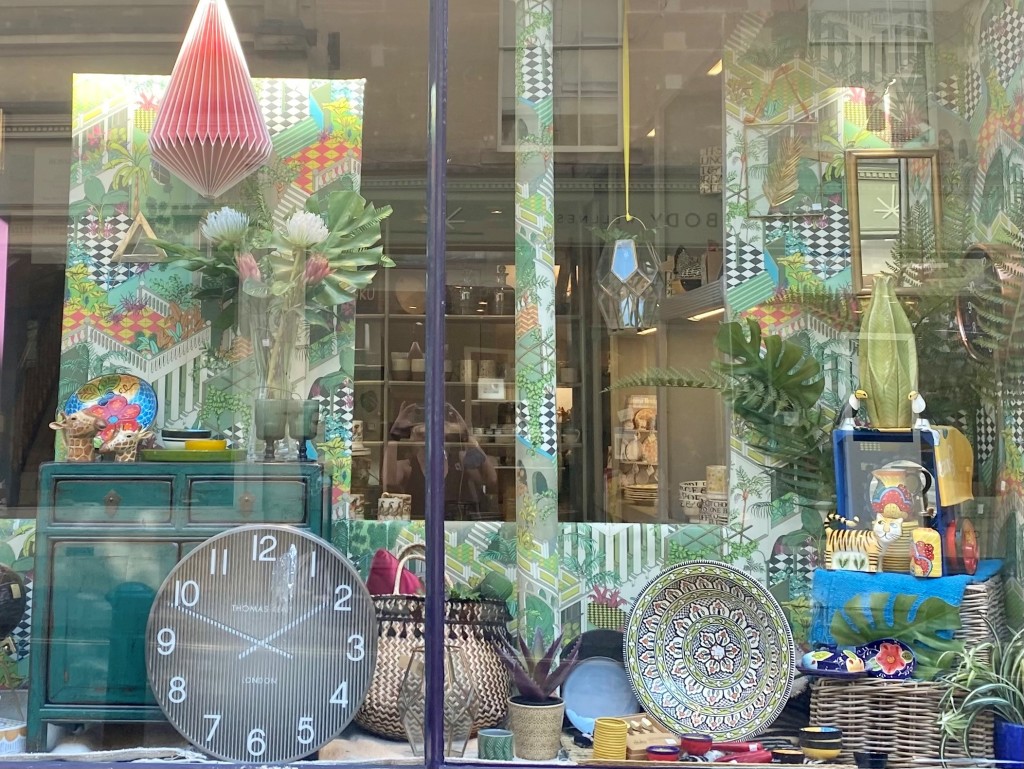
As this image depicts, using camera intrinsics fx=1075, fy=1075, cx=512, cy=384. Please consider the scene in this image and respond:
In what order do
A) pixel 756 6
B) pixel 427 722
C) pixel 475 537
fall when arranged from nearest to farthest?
pixel 427 722 < pixel 475 537 < pixel 756 6

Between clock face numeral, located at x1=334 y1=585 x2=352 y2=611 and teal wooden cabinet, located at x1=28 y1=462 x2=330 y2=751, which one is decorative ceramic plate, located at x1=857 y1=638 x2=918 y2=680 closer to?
clock face numeral, located at x1=334 y1=585 x2=352 y2=611

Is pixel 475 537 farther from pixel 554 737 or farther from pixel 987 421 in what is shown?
pixel 987 421

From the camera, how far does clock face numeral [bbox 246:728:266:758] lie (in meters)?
3.01

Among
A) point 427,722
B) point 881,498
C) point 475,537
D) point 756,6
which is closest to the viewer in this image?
point 427,722

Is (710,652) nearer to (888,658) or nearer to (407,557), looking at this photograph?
(888,658)

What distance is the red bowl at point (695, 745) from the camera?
3084 millimetres

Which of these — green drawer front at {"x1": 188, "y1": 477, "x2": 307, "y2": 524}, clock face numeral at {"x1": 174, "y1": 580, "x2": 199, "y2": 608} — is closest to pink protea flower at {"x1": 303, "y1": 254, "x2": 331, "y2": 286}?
green drawer front at {"x1": 188, "y1": 477, "x2": 307, "y2": 524}

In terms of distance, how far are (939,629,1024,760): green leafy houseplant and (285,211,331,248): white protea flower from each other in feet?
8.08

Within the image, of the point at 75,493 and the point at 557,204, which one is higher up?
the point at 557,204

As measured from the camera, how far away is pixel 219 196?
12.4 ft

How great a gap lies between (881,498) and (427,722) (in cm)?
159

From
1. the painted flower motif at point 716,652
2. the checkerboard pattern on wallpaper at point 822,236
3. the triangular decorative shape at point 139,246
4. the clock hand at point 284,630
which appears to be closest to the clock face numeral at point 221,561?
the clock hand at point 284,630

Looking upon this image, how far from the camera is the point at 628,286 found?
4039mm

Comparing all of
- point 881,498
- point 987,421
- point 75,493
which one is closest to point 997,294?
point 987,421
